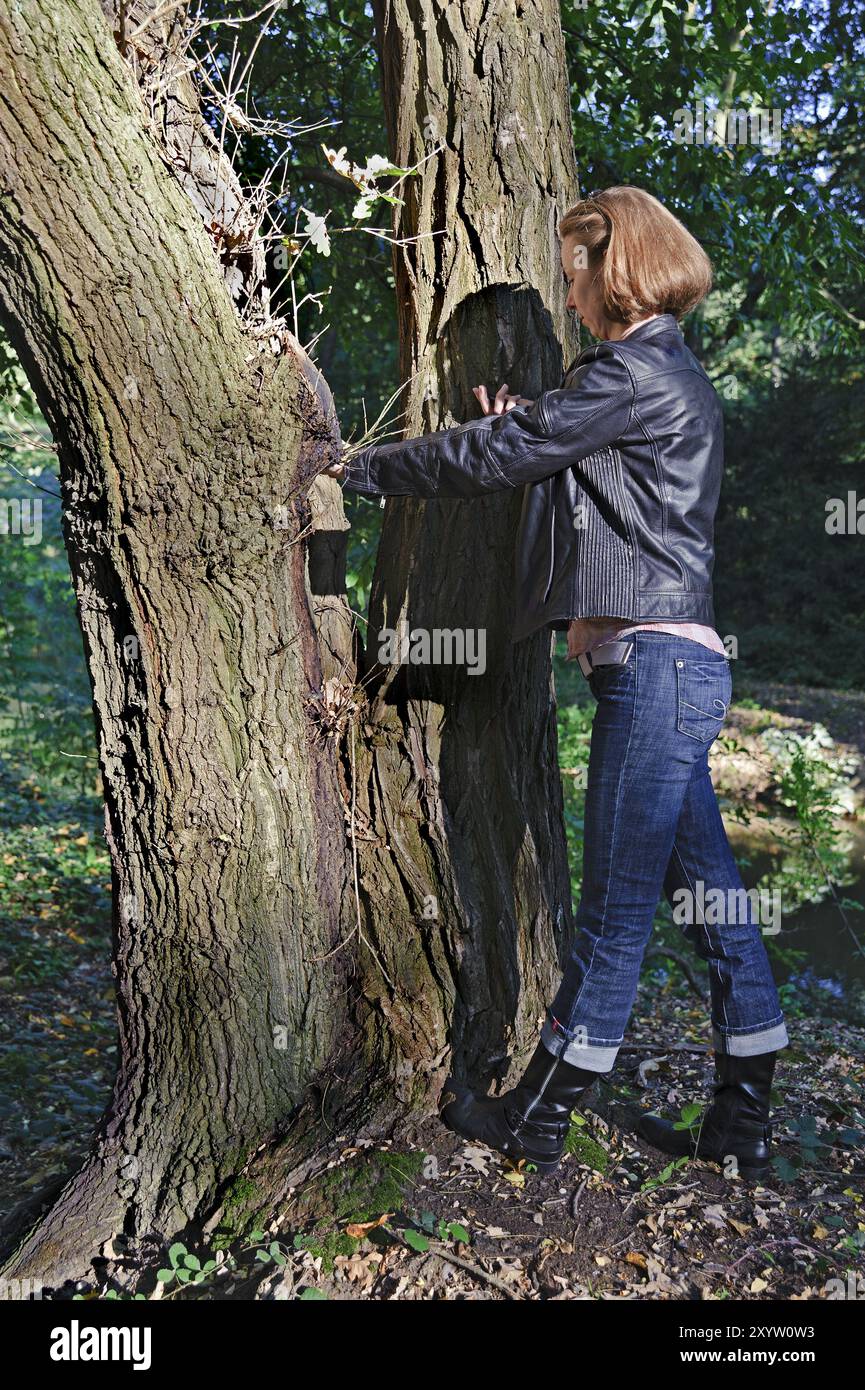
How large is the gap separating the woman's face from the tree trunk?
0.24 metres

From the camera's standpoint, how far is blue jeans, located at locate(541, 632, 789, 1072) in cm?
258

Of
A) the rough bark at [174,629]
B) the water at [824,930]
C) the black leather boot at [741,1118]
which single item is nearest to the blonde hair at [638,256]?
the rough bark at [174,629]

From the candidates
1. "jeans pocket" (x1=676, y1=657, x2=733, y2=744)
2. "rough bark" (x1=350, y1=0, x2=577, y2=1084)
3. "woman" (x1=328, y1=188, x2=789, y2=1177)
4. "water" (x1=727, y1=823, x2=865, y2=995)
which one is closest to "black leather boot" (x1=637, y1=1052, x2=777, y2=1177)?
"woman" (x1=328, y1=188, x2=789, y2=1177)

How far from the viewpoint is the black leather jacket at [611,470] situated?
2.50 metres

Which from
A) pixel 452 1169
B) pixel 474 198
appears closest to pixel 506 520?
pixel 474 198

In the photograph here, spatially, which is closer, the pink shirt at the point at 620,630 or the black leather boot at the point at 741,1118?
the pink shirt at the point at 620,630

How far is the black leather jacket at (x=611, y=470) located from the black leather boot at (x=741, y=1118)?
118 centimetres

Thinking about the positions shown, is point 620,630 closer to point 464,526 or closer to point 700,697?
point 700,697

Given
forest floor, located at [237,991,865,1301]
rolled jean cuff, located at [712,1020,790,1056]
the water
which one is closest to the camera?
forest floor, located at [237,991,865,1301]

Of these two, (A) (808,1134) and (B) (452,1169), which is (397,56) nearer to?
(B) (452,1169)

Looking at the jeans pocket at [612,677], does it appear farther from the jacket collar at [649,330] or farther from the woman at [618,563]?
the jacket collar at [649,330]

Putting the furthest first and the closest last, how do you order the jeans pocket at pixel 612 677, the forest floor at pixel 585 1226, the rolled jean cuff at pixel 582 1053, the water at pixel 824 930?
A: the water at pixel 824 930 < the rolled jean cuff at pixel 582 1053 < the jeans pocket at pixel 612 677 < the forest floor at pixel 585 1226

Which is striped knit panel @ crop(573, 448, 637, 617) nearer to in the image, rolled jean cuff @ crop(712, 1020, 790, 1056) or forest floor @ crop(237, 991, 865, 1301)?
rolled jean cuff @ crop(712, 1020, 790, 1056)

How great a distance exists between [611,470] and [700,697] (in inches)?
22.3
